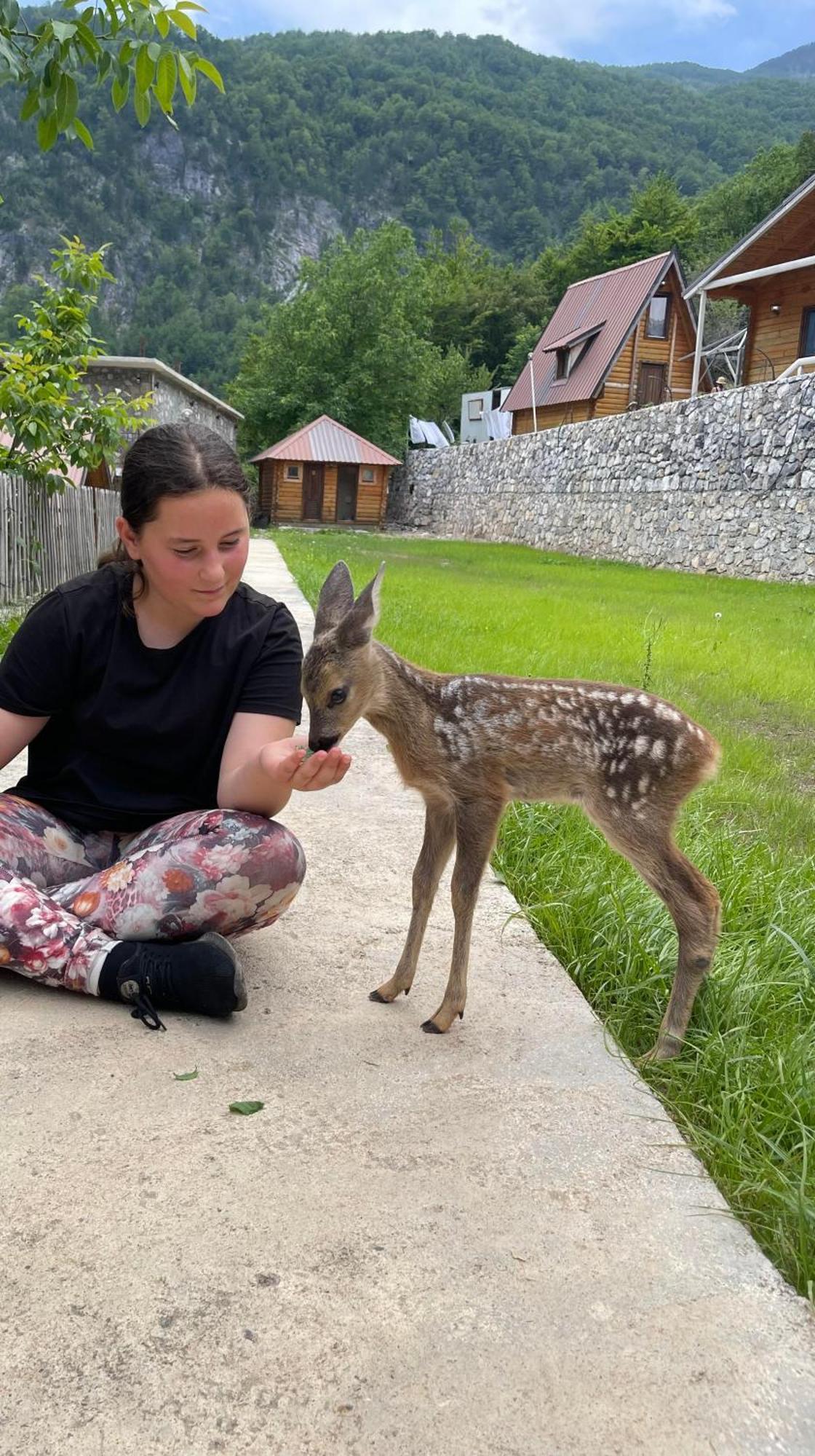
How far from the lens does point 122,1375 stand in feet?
6.36

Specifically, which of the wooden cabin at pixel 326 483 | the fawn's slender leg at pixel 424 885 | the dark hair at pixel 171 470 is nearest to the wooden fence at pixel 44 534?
the dark hair at pixel 171 470

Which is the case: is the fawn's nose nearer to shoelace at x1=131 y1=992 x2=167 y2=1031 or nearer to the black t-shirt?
the black t-shirt

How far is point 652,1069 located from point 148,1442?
1769mm

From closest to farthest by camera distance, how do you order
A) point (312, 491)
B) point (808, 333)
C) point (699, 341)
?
point (808, 333)
point (699, 341)
point (312, 491)

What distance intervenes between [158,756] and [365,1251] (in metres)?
1.83

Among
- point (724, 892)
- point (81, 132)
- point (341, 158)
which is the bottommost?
point (724, 892)

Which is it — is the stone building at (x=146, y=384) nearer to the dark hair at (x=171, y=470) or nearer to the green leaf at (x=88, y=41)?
the green leaf at (x=88, y=41)

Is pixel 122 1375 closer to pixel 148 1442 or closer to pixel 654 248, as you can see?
pixel 148 1442

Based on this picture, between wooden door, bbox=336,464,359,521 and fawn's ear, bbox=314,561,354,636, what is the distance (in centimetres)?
4710

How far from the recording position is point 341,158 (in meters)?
157

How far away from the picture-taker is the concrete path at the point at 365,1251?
189 centimetres

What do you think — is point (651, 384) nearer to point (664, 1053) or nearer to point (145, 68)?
point (145, 68)

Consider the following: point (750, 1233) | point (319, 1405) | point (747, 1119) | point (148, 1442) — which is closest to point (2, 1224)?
point (148, 1442)

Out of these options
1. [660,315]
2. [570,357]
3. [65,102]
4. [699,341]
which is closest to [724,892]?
[65,102]
